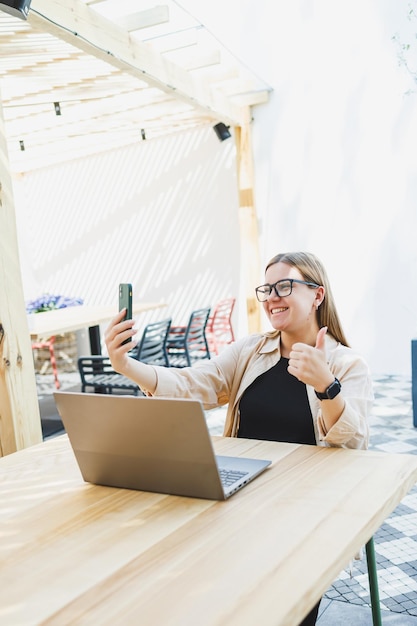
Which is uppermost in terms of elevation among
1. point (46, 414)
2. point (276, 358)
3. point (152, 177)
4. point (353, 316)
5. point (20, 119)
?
point (20, 119)

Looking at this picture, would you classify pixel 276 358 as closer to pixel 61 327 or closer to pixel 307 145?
pixel 61 327

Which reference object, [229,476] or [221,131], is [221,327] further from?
[229,476]

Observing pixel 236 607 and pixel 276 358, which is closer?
pixel 236 607

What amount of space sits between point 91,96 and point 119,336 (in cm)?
498

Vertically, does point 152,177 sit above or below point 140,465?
above

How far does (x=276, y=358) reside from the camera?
2.07 meters

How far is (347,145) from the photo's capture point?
6.82 metres

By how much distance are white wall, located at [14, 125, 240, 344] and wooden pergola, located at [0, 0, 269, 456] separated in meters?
0.39

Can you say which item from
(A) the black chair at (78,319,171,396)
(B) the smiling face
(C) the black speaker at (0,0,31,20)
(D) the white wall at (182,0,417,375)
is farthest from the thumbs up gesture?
(D) the white wall at (182,0,417,375)

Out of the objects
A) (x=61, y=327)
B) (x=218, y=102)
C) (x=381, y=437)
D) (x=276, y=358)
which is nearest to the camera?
(x=276, y=358)

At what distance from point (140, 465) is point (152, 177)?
7.89 m

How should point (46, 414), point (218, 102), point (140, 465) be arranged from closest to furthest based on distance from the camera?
point (140, 465)
point (46, 414)
point (218, 102)

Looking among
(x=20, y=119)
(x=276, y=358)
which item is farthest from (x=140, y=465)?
(x=20, y=119)

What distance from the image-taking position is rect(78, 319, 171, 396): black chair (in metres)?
5.09
